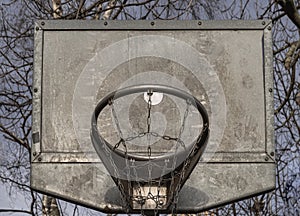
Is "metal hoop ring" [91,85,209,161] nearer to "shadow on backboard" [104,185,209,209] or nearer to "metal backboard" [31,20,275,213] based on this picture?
"metal backboard" [31,20,275,213]

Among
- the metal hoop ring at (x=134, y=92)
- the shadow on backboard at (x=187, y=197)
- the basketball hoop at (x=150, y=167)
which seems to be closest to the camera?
the metal hoop ring at (x=134, y=92)

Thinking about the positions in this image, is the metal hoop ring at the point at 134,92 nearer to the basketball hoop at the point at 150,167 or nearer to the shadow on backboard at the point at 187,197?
the basketball hoop at the point at 150,167

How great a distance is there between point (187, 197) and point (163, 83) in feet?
2.31

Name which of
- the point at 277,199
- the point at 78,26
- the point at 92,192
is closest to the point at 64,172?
the point at 92,192

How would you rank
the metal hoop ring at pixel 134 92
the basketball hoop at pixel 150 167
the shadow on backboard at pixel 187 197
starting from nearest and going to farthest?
1. the metal hoop ring at pixel 134 92
2. the basketball hoop at pixel 150 167
3. the shadow on backboard at pixel 187 197

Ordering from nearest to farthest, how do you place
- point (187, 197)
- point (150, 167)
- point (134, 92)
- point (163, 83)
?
1. point (134, 92)
2. point (150, 167)
3. point (187, 197)
4. point (163, 83)

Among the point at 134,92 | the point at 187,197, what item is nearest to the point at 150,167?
the point at 187,197

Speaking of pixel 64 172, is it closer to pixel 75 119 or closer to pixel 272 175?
pixel 75 119

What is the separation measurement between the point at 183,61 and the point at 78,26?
2.32 ft

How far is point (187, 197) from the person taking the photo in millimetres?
4848

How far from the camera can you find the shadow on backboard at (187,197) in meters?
4.82

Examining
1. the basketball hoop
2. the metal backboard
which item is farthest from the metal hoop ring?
the metal backboard

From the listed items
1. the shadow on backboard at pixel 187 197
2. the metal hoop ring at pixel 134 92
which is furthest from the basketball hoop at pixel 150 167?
the shadow on backboard at pixel 187 197

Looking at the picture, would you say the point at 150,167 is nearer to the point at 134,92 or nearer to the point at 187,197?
the point at 187,197
